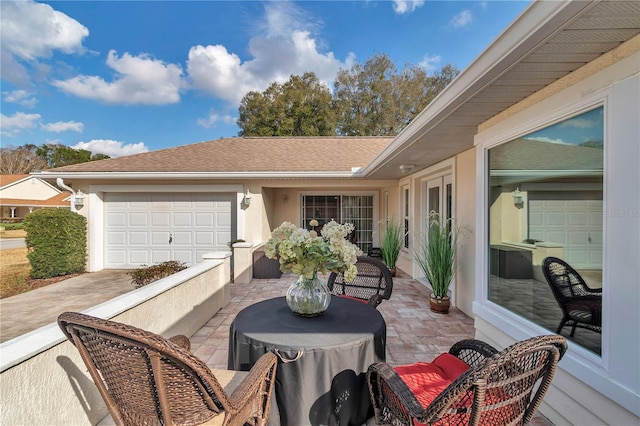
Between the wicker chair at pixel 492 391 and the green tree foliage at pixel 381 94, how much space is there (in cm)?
2049

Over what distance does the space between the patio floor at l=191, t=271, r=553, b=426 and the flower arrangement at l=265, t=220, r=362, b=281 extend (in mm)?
1621

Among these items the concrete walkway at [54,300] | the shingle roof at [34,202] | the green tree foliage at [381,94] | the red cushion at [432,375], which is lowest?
the concrete walkway at [54,300]

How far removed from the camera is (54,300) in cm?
548

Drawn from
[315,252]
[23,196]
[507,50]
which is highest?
[23,196]

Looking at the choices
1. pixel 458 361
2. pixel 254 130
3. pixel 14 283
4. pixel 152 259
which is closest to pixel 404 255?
pixel 458 361

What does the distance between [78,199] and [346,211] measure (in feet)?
25.4

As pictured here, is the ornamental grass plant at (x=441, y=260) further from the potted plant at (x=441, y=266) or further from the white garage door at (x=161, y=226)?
the white garage door at (x=161, y=226)

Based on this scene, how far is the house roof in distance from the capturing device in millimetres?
7750

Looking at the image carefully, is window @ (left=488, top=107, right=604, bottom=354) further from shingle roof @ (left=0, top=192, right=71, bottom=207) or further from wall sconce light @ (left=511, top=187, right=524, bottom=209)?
shingle roof @ (left=0, top=192, right=71, bottom=207)

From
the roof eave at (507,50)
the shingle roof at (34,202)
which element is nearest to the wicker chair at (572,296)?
the roof eave at (507,50)

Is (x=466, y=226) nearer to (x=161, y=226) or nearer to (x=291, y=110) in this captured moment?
(x=161, y=226)

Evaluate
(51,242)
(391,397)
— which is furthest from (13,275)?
(391,397)

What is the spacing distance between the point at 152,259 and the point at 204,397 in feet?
25.9

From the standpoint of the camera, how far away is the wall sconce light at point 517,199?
298 centimetres
